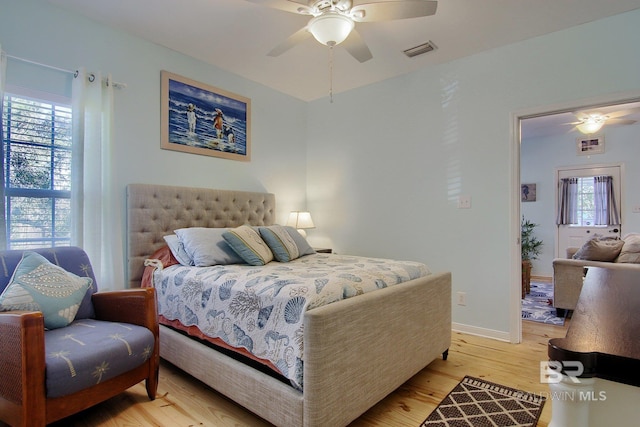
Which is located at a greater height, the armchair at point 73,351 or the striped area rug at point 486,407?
the armchair at point 73,351

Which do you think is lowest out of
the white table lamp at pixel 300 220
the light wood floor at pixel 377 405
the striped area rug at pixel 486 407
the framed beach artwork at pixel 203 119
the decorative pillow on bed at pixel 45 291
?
the light wood floor at pixel 377 405

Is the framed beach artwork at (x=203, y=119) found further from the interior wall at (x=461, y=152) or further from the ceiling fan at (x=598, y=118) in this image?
the ceiling fan at (x=598, y=118)

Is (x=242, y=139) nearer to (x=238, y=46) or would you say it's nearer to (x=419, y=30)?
(x=238, y=46)

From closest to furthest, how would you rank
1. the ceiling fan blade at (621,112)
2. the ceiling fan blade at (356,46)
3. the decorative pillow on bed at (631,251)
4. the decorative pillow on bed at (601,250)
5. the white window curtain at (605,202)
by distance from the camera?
the ceiling fan blade at (356,46) < the decorative pillow on bed at (631,251) < the decorative pillow on bed at (601,250) < the ceiling fan blade at (621,112) < the white window curtain at (605,202)

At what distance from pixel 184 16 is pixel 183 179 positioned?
1.38 meters

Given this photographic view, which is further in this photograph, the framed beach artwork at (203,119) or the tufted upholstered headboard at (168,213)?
the framed beach artwork at (203,119)

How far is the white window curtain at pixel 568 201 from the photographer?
245 inches

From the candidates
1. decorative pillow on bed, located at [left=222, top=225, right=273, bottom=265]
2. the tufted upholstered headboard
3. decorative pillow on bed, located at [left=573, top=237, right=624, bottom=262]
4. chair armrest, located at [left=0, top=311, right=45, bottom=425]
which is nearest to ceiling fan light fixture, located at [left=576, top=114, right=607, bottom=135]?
decorative pillow on bed, located at [left=573, top=237, right=624, bottom=262]

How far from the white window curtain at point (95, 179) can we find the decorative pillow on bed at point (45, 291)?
0.54 m

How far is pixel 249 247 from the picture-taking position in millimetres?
2691

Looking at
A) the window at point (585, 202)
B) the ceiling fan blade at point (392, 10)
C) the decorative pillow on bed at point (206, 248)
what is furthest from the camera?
the window at point (585, 202)

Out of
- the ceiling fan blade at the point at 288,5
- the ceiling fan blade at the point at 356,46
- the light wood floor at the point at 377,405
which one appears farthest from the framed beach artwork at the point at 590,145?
the ceiling fan blade at the point at 288,5

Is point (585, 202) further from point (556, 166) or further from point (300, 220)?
point (300, 220)

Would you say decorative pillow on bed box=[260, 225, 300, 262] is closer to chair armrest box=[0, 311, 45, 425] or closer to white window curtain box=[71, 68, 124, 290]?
white window curtain box=[71, 68, 124, 290]
